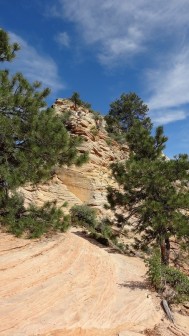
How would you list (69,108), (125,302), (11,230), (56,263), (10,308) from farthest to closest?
(69,108) → (11,230) → (56,263) → (125,302) → (10,308)

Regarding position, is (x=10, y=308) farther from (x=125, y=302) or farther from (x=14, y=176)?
(x=14, y=176)

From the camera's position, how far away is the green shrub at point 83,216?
2380 centimetres

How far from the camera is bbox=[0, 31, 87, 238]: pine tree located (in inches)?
446

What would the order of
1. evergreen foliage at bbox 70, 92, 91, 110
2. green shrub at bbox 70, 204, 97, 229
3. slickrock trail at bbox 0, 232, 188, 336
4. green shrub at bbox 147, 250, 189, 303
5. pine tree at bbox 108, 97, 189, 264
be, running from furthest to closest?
evergreen foliage at bbox 70, 92, 91, 110, green shrub at bbox 70, 204, 97, 229, pine tree at bbox 108, 97, 189, 264, green shrub at bbox 147, 250, 189, 303, slickrock trail at bbox 0, 232, 188, 336

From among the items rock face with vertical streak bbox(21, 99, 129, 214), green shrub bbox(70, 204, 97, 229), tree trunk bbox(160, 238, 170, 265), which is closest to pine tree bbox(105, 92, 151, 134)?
rock face with vertical streak bbox(21, 99, 129, 214)

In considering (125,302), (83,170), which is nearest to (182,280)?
(125,302)

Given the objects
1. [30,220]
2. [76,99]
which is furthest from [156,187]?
[76,99]

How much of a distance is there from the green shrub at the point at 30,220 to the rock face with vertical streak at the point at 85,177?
1162 cm

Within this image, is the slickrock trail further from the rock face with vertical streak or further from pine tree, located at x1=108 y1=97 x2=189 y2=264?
the rock face with vertical streak

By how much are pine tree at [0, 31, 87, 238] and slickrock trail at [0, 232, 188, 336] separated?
7.28ft

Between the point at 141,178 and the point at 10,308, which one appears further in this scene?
the point at 141,178

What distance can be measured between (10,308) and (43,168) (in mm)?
6018

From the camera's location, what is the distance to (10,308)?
23.8 feet

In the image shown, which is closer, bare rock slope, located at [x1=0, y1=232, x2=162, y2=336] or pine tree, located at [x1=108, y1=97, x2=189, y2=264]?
bare rock slope, located at [x1=0, y1=232, x2=162, y2=336]
